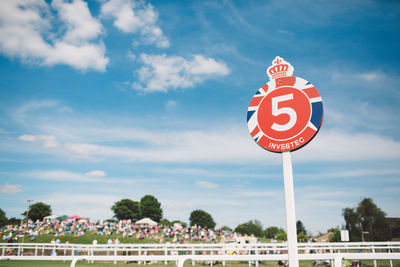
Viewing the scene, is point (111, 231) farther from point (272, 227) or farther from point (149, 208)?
point (272, 227)

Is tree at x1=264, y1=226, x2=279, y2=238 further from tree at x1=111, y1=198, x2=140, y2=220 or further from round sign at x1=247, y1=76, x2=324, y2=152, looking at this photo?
round sign at x1=247, y1=76, x2=324, y2=152

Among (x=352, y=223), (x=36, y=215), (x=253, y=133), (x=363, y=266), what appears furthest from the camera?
(x=36, y=215)

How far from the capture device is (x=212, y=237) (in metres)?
34.1

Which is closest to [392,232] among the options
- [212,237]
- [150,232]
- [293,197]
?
[212,237]

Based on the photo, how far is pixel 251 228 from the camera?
12388 cm

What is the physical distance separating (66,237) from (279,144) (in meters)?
35.1

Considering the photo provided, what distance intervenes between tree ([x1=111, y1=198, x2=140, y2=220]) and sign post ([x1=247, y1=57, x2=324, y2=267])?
10657 centimetres

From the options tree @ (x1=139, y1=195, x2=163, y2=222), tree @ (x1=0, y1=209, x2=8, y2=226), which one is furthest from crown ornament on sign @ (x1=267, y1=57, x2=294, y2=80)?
tree @ (x1=139, y1=195, x2=163, y2=222)

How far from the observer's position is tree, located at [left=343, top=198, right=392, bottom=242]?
5235cm

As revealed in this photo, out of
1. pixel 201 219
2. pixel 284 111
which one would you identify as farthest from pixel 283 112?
pixel 201 219

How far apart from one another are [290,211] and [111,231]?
36926 millimetres

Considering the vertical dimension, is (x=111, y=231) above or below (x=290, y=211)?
below

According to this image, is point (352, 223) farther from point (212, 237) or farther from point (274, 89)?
point (274, 89)

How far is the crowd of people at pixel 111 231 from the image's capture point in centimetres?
3269
